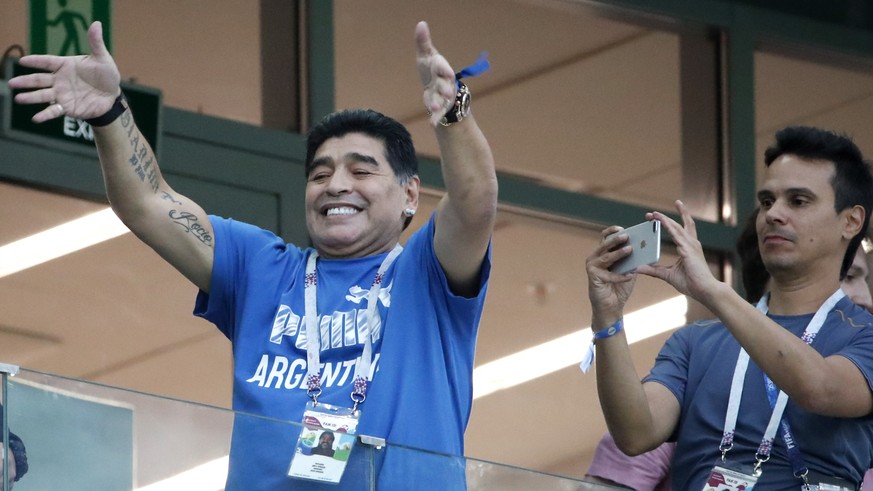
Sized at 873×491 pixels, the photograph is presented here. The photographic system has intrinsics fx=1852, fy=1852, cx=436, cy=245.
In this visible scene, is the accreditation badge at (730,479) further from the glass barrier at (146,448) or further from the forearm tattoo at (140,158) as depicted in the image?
the forearm tattoo at (140,158)

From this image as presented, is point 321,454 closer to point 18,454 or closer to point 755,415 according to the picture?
point 18,454

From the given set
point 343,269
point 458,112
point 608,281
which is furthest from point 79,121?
point 458,112

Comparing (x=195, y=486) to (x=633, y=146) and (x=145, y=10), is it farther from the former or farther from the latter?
(x=633, y=146)

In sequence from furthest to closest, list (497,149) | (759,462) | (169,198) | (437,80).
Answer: (497,149), (169,198), (759,462), (437,80)

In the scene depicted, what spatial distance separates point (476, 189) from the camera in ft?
13.4

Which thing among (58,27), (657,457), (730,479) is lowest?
(730,479)

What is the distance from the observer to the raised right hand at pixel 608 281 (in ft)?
14.5

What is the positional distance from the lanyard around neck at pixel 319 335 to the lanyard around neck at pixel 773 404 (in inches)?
34.4

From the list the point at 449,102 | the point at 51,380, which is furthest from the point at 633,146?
the point at 51,380

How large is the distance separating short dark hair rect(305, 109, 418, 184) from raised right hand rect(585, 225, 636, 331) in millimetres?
504

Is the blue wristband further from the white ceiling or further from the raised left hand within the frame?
the white ceiling

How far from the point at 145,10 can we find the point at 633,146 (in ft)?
7.44

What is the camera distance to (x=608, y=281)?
14.6 ft

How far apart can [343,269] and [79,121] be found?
2327 mm
